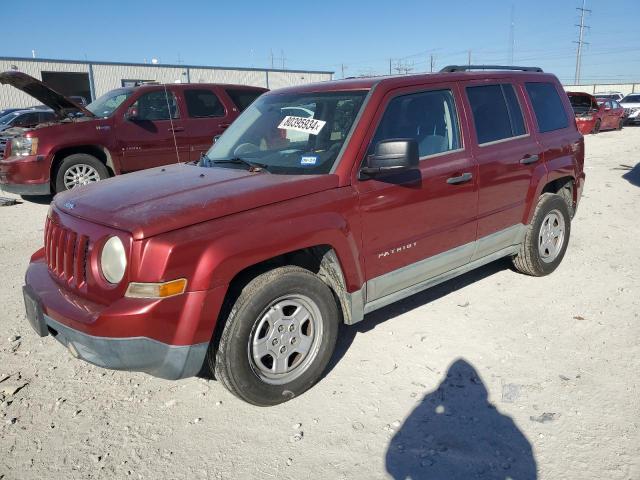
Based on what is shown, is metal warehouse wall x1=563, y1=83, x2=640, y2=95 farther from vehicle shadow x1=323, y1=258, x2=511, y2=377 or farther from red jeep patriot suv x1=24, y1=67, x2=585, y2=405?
red jeep patriot suv x1=24, y1=67, x2=585, y2=405

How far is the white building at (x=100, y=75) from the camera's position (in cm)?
3309

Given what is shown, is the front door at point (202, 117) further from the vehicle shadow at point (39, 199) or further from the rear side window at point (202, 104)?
the vehicle shadow at point (39, 199)

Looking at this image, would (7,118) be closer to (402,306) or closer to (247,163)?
(247,163)

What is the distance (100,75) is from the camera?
117 ft

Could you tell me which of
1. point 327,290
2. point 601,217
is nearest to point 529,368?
point 327,290

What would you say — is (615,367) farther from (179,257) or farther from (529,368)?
(179,257)

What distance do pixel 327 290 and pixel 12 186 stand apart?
7.02 meters

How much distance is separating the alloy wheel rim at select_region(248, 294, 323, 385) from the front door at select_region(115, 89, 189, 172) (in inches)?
236

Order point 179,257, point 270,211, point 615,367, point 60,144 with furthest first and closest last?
point 60,144 → point 615,367 → point 270,211 → point 179,257

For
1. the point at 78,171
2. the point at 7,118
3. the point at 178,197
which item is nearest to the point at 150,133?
the point at 78,171

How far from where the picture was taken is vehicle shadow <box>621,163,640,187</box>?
32.7ft

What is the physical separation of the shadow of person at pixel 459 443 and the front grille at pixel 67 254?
1903mm

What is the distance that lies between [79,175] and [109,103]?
4.70 feet

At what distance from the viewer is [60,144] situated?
785 cm
